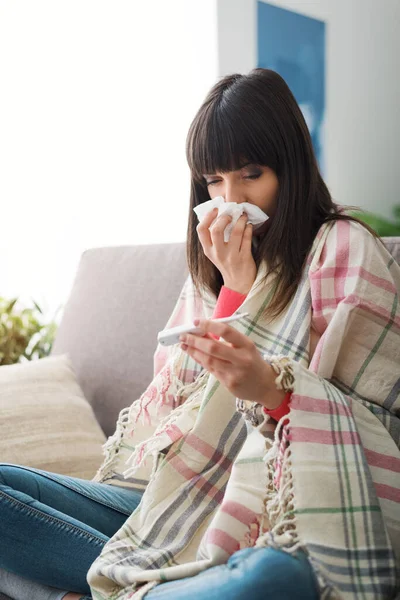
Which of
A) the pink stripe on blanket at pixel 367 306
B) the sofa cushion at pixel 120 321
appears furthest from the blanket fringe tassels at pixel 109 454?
the pink stripe on blanket at pixel 367 306

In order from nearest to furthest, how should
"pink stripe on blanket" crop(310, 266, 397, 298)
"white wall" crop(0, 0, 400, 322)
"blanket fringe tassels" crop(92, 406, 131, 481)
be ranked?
"pink stripe on blanket" crop(310, 266, 397, 298) → "blanket fringe tassels" crop(92, 406, 131, 481) → "white wall" crop(0, 0, 400, 322)

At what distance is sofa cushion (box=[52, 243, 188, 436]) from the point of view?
69.3 inches

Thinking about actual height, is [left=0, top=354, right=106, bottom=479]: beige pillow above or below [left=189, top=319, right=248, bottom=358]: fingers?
below

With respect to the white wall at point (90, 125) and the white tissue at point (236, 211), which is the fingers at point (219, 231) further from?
the white wall at point (90, 125)

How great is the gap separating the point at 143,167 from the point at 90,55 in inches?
23.1

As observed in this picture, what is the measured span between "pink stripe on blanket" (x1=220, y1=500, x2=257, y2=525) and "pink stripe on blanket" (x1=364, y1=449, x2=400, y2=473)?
189mm

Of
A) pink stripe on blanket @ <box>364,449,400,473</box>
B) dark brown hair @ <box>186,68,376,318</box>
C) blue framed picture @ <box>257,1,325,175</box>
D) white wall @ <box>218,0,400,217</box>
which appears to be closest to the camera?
pink stripe on blanket @ <box>364,449,400,473</box>

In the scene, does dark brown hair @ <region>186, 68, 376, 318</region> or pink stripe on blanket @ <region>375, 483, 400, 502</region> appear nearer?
pink stripe on blanket @ <region>375, 483, 400, 502</region>

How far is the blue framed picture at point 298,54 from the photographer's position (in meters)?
3.43

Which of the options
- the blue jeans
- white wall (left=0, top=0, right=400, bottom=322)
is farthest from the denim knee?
white wall (left=0, top=0, right=400, bottom=322)

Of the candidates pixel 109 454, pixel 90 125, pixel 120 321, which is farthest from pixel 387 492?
pixel 90 125

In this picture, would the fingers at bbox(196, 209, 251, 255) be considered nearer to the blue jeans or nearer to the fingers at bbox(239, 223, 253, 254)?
the fingers at bbox(239, 223, 253, 254)

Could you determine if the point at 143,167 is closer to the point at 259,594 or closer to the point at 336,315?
the point at 336,315

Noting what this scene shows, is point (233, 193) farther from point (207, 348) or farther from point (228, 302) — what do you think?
point (207, 348)
